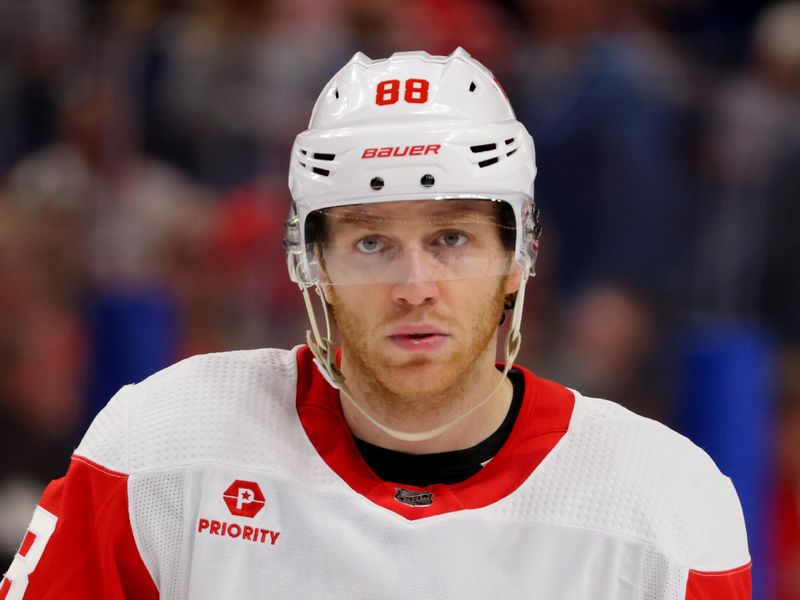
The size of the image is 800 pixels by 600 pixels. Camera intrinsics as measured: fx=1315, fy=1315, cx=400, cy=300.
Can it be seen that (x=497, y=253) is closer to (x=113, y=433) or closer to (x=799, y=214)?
(x=113, y=433)

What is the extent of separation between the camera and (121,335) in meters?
3.61

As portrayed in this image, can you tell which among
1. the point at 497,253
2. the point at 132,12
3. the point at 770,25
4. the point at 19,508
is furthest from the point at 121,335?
the point at 770,25

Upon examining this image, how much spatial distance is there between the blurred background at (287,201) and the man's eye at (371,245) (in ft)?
4.90

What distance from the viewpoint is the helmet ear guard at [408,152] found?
6.75 ft

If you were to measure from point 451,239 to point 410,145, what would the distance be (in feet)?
0.53

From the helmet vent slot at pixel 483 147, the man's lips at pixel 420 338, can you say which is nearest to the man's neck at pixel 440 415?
the man's lips at pixel 420 338

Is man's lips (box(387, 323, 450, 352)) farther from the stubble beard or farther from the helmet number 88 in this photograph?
the helmet number 88

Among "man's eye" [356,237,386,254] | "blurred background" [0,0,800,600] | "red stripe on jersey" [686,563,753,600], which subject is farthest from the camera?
"blurred background" [0,0,800,600]

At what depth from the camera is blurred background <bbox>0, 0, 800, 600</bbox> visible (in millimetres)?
3502

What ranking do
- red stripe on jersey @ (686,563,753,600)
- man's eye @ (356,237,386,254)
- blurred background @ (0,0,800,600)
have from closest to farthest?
red stripe on jersey @ (686,563,753,600), man's eye @ (356,237,386,254), blurred background @ (0,0,800,600)

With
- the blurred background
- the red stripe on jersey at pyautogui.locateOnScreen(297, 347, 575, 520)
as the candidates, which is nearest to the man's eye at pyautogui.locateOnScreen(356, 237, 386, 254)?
the red stripe on jersey at pyautogui.locateOnScreen(297, 347, 575, 520)

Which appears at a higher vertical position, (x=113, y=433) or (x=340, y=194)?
(x=340, y=194)

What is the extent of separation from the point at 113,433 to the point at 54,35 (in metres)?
2.16

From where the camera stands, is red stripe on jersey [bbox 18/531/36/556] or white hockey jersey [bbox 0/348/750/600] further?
red stripe on jersey [bbox 18/531/36/556]
